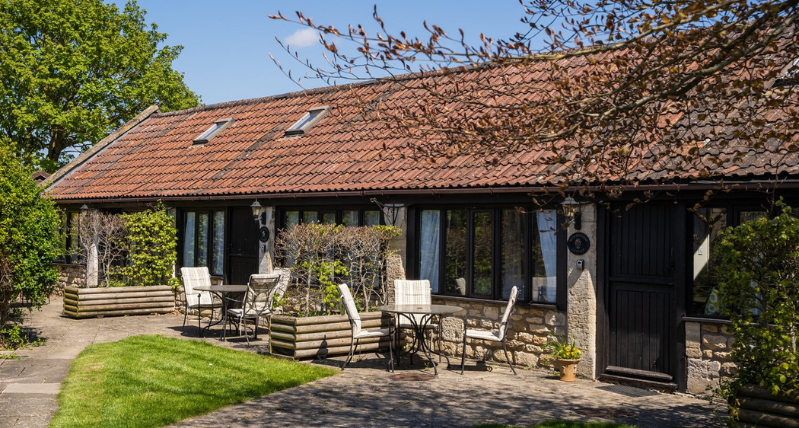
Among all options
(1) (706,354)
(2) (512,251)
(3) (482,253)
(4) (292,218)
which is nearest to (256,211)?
(4) (292,218)

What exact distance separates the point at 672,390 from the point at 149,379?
21.1 ft

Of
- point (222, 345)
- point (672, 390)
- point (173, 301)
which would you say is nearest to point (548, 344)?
point (672, 390)

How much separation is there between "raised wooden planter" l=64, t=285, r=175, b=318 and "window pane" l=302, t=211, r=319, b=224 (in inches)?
170

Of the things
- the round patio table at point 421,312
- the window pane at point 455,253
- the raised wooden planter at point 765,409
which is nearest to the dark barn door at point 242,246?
the window pane at point 455,253

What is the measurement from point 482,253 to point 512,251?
0.54 m

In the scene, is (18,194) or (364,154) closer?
(18,194)

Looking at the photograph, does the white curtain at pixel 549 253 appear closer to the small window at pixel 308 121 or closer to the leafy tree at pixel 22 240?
the leafy tree at pixel 22 240

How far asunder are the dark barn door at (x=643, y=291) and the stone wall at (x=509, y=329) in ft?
2.60

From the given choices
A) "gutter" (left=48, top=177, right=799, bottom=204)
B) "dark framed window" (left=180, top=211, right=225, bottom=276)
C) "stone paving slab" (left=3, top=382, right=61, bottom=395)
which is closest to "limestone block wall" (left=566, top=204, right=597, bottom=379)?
"gutter" (left=48, top=177, right=799, bottom=204)

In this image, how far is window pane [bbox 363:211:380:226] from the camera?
544 inches

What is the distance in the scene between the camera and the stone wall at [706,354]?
963 centimetres

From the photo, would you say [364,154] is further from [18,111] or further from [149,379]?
[18,111]

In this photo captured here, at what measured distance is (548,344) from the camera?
11.2 metres

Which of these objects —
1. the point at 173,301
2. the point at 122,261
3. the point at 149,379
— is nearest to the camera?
the point at 149,379
